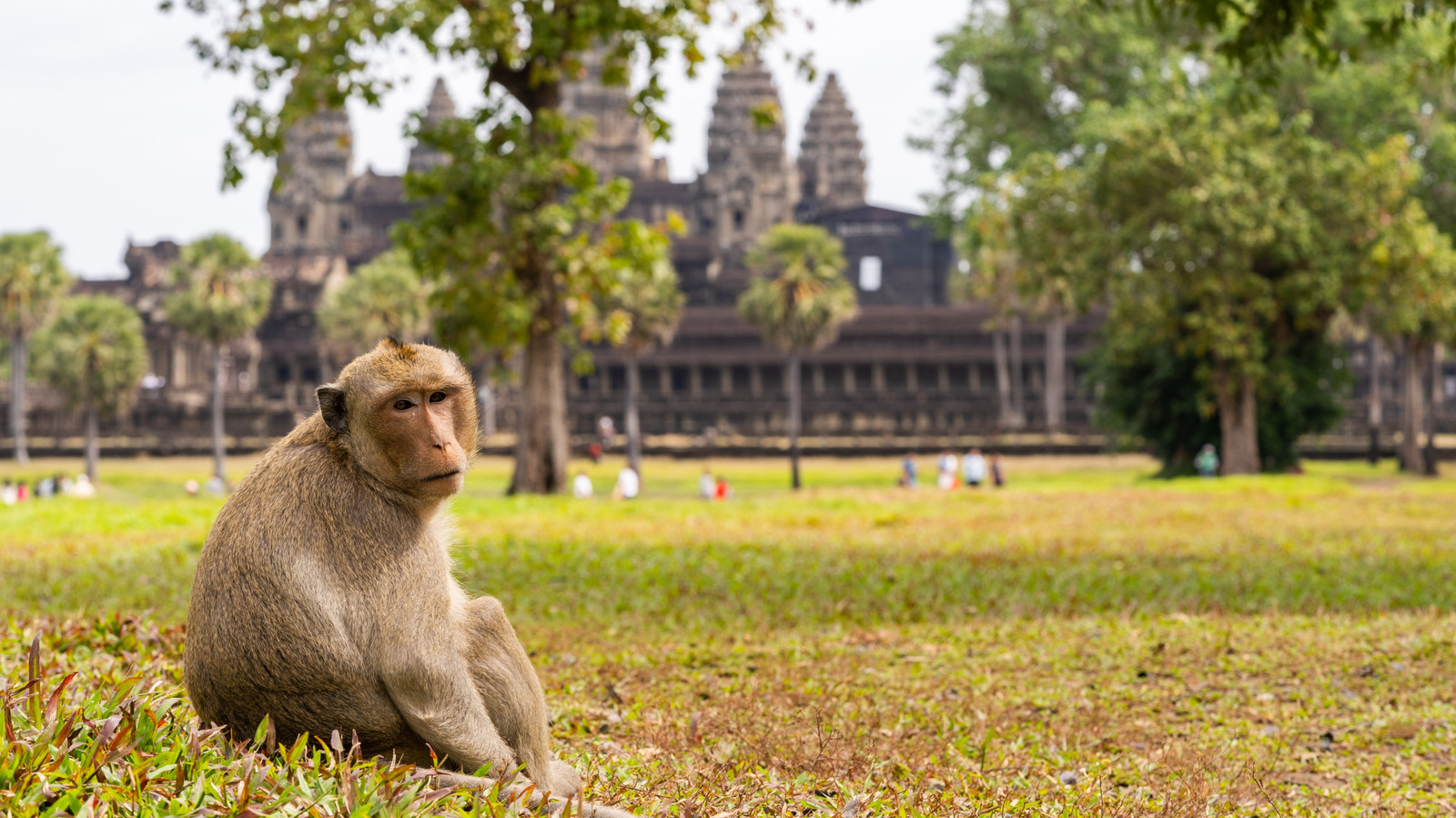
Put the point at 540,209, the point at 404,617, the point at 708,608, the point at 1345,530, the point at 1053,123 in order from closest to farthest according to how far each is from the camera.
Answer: the point at 404,617
the point at 708,608
the point at 1345,530
the point at 540,209
the point at 1053,123

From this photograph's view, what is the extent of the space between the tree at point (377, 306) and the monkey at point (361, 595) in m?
44.4

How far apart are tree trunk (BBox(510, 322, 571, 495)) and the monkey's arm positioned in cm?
1393

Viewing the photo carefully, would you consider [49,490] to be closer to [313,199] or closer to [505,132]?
[505,132]

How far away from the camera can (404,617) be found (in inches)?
113

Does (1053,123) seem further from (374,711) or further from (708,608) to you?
(374,711)

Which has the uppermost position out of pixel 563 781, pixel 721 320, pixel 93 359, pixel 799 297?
pixel 721 320

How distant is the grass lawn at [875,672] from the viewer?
10.00ft

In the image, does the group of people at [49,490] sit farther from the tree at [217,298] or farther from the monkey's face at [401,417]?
the monkey's face at [401,417]

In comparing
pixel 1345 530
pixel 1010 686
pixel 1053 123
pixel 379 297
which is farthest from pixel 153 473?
pixel 1010 686

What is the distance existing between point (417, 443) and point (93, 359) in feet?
154

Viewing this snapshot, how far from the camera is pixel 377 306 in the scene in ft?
153

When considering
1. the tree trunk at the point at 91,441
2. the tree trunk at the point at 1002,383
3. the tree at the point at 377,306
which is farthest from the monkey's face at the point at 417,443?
the tree trunk at the point at 1002,383

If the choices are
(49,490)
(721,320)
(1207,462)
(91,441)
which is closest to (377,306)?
(91,441)

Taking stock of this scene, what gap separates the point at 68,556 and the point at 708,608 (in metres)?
5.83
